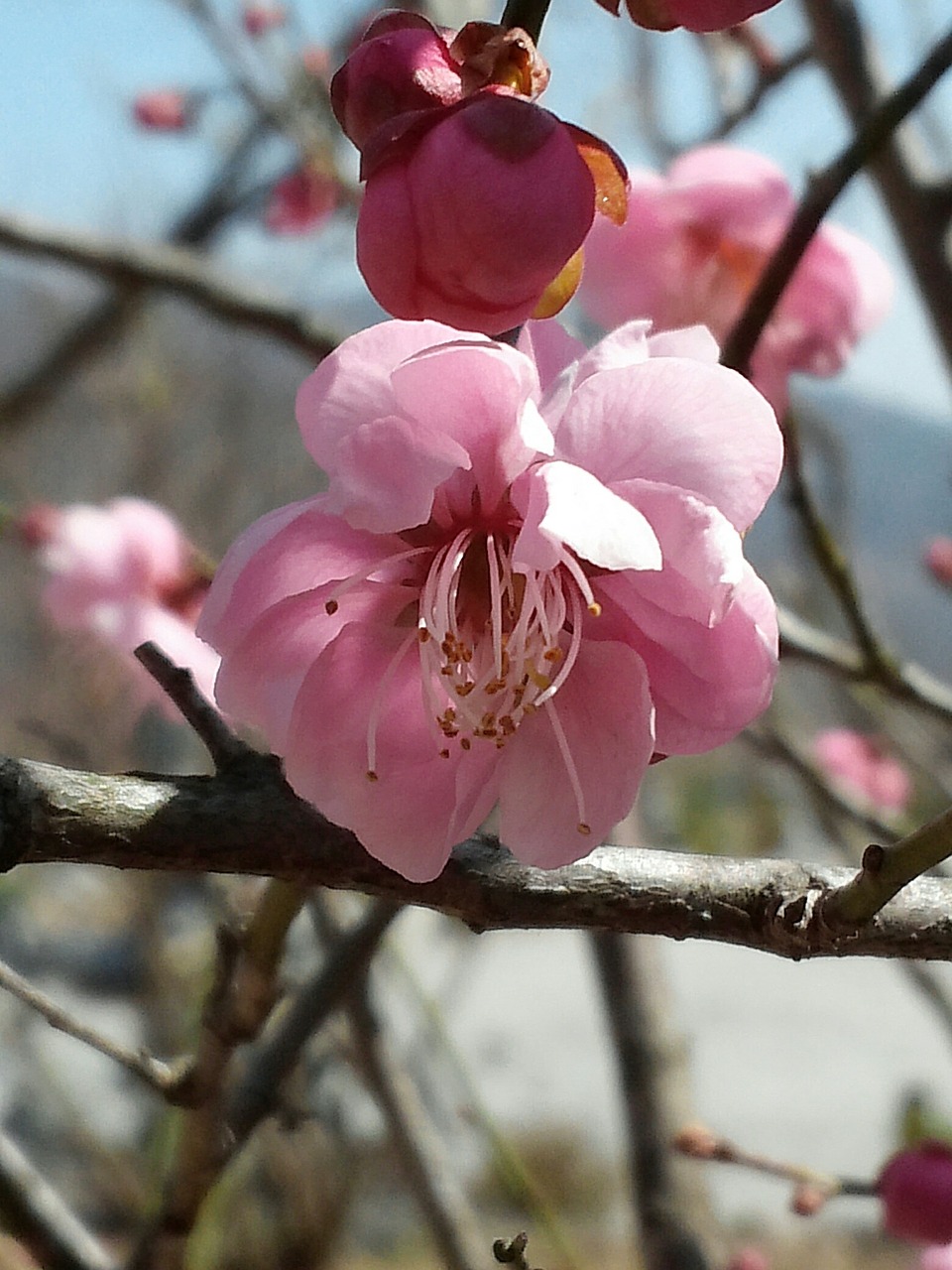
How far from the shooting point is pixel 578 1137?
2.95 meters

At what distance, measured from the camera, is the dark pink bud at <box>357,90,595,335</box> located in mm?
266

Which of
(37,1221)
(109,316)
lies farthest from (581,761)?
(109,316)

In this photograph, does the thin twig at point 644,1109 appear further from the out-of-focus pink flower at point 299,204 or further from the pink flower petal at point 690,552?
the out-of-focus pink flower at point 299,204

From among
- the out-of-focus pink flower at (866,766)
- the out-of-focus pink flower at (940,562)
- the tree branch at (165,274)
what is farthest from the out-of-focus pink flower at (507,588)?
the out-of-focus pink flower at (866,766)

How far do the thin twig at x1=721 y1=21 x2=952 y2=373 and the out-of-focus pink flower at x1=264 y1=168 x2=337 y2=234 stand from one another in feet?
4.28

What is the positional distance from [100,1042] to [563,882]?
233 millimetres

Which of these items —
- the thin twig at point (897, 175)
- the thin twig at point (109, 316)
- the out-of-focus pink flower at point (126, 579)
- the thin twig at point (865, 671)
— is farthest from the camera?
the thin twig at point (109, 316)

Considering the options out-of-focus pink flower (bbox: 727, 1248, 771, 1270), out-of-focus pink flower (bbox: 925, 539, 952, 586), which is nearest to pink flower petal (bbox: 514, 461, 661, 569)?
out-of-focus pink flower (bbox: 727, 1248, 771, 1270)

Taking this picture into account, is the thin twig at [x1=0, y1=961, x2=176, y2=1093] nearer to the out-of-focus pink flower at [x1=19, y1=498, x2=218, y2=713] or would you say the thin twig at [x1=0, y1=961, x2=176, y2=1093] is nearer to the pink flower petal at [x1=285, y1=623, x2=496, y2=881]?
the pink flower petal at [x1=285, y1=623, x2=496, y2=881]

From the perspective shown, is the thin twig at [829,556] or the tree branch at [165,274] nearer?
the thin twig at [829,556]

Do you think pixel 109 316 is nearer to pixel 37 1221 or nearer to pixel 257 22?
pixel 257 22

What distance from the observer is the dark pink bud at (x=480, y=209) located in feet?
0.87

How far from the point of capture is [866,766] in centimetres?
169

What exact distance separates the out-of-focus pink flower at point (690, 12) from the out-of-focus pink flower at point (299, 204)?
1434 millimetres
